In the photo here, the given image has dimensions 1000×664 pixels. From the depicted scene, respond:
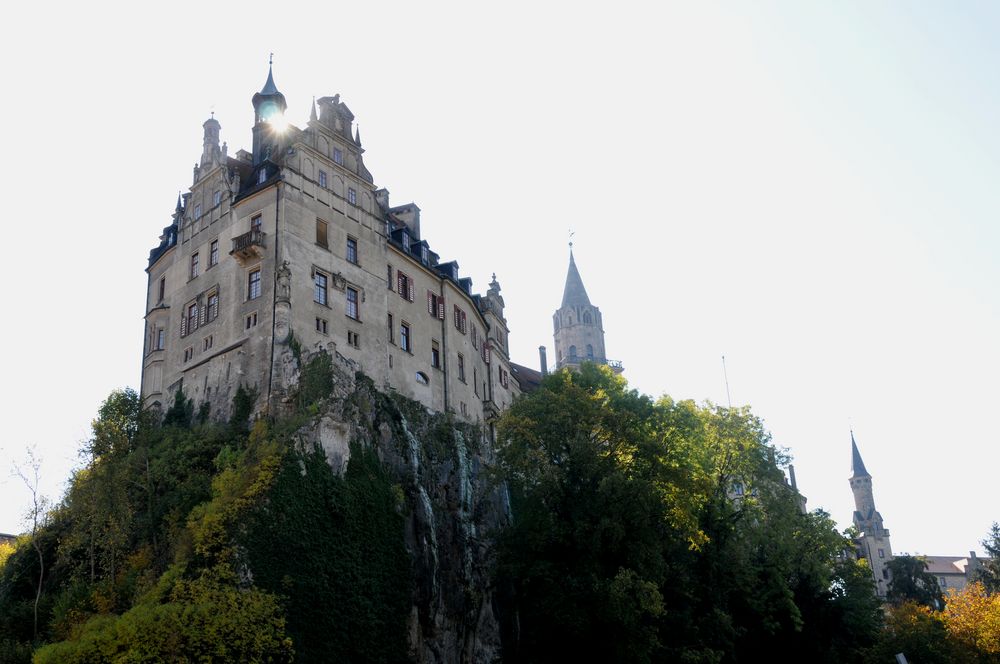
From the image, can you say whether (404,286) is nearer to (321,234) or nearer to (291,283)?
(321,234)

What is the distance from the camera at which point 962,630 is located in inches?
2132

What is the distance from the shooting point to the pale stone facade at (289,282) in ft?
158

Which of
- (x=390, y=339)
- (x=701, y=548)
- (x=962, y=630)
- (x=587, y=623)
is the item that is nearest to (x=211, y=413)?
(x=390, y=339)

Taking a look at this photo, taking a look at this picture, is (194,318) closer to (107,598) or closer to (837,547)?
(107,598)

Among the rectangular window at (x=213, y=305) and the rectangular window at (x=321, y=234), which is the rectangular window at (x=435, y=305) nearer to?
the rectangular window at (x=321, y=234)

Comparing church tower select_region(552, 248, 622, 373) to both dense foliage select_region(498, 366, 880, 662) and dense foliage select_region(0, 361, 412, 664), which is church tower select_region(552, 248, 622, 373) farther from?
dense foliage select_region(0, 361, 412, 664)

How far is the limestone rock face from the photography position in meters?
42.7

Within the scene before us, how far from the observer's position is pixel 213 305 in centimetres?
5116

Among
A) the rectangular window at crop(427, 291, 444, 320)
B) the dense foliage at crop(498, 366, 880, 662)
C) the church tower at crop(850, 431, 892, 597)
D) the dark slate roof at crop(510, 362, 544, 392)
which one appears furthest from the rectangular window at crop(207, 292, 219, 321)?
the church tower at crop(850, 431, 892, 597)

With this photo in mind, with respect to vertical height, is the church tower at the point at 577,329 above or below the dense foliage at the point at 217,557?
above

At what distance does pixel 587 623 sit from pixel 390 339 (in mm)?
19812

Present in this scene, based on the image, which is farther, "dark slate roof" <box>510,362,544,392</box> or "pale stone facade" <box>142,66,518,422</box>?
"dark slate roof" <box>510,362,544,392</box>

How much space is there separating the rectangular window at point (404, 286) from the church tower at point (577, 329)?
75249mm

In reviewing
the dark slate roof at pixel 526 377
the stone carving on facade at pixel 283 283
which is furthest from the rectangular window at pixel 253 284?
the dark slate roof at pixel 526 377
